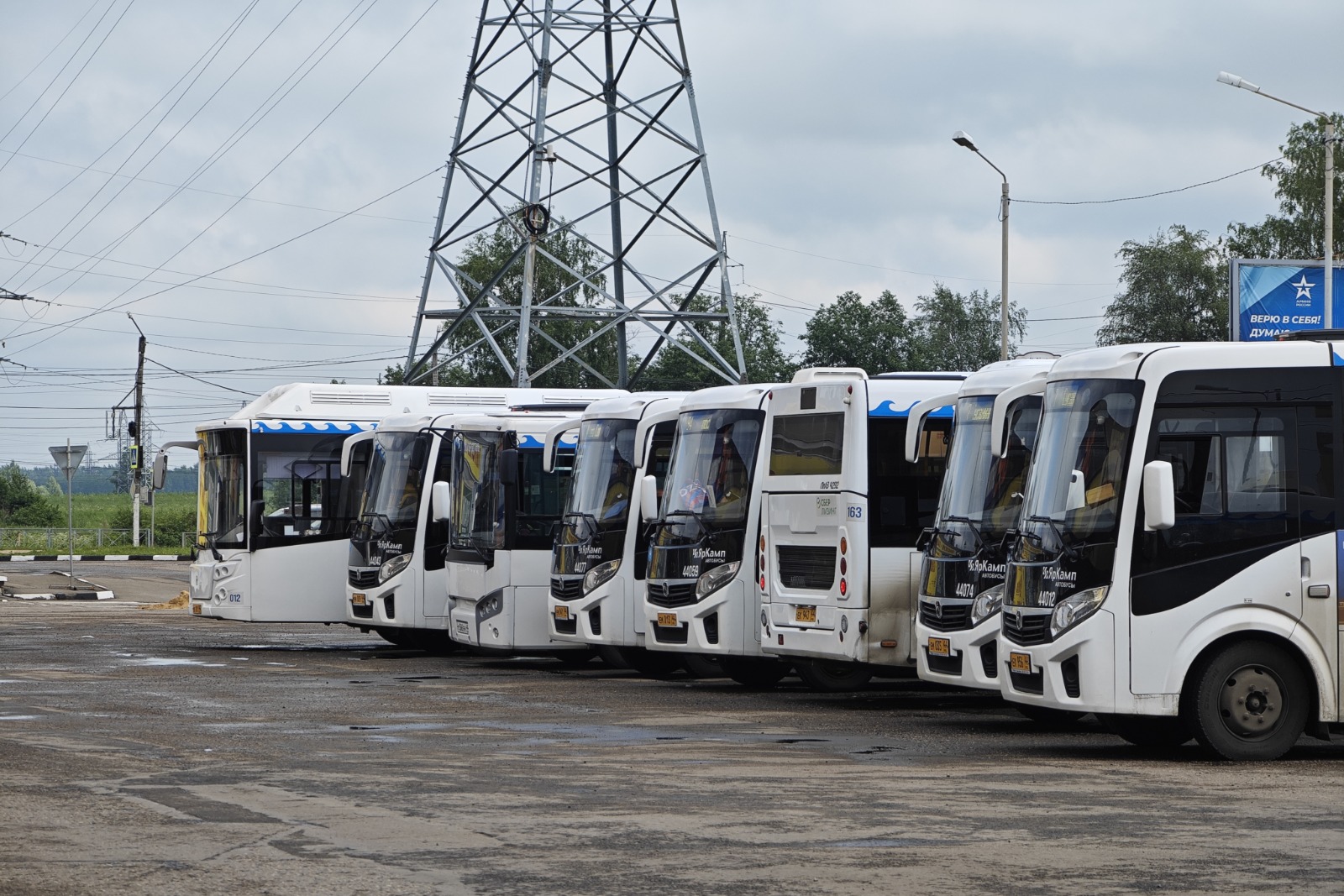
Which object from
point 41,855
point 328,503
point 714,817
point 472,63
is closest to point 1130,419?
point 714,817

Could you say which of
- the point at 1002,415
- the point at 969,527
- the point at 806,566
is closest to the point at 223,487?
the point at 806,566

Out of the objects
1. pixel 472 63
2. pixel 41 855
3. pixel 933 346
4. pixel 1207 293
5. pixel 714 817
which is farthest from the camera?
A: pixel 933 346

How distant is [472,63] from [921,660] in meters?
23.7

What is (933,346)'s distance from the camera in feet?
349

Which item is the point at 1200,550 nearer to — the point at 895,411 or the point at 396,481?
the point at 895,411

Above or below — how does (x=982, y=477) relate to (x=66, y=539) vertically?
above

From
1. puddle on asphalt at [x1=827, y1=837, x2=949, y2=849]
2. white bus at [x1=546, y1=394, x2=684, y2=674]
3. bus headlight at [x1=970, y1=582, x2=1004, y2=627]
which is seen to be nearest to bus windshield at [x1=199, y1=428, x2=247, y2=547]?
white bus at [x1=546, y1=394, x2=684, y2=674]

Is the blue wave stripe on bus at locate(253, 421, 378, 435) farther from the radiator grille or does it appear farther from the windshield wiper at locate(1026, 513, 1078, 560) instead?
the windshield wiper at locate(1026, 513, 1078, 560)

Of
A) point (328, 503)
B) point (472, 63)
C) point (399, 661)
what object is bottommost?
point (399, 661)

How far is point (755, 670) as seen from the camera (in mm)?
20109

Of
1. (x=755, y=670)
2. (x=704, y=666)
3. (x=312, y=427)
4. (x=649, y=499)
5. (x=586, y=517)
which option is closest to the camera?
(x=649, y=499)

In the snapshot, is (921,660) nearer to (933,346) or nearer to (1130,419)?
(1130,419)

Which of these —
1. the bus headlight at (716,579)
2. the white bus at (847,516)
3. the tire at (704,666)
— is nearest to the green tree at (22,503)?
the tire at (704,666)

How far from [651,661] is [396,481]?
510 cm
